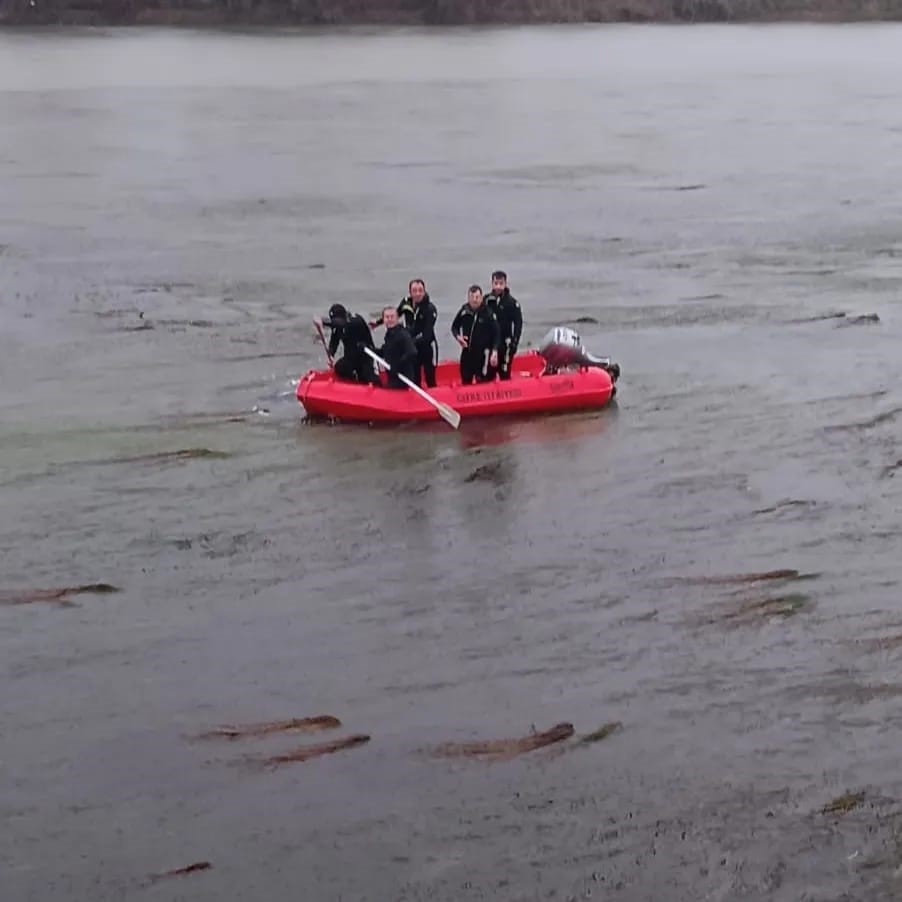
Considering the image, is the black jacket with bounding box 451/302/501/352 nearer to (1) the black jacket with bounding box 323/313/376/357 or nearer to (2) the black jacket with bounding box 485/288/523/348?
(2) the black jacket with bounding box 485/288/523/348

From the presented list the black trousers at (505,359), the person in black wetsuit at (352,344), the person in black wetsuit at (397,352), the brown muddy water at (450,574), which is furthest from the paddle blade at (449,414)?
the black trousers at (505,359)

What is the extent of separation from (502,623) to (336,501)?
10.8 feet

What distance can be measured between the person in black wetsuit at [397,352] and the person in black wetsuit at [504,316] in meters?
1.05

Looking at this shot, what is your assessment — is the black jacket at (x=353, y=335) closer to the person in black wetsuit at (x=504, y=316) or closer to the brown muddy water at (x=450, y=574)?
the brown muddy water at (x=450, y=574)

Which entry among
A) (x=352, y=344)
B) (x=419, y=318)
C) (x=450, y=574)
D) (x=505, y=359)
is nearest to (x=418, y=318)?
(x=419, y=318)

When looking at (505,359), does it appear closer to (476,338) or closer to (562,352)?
(562,352)

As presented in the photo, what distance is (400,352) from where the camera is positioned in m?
17.5

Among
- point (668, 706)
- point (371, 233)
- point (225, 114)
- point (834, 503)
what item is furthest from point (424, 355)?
point (225, 114)

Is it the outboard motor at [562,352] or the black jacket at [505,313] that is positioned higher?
the black jacket at [505,313]

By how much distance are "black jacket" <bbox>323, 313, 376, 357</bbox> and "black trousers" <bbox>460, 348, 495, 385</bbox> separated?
106cm

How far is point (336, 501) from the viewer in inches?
625

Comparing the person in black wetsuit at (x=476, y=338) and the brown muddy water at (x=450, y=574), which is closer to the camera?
the brown muddy water at (x=450, y=574)

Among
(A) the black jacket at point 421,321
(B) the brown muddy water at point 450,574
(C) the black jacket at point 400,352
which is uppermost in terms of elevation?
(A) the black jacket at point 421,321

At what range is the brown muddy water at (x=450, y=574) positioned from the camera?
10.0 meters
